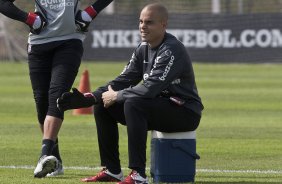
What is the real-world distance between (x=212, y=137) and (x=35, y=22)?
432 cm

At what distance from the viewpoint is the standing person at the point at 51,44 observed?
950cm

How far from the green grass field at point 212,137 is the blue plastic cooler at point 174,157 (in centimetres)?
25

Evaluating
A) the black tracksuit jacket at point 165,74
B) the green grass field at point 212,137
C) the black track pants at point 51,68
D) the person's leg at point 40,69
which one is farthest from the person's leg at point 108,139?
the person's leg at point 40,69

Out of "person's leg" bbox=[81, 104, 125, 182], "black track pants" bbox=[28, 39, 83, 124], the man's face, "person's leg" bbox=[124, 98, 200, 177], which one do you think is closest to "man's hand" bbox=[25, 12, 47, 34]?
"black track pants" bbox=[28, 39, 83, 124]

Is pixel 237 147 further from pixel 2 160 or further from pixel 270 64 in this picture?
pixel 270 64

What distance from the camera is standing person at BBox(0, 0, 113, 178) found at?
9.50 m

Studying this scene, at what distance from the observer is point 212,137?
43.3 ft

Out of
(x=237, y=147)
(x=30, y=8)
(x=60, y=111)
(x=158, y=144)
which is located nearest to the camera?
(x=158, y=144)

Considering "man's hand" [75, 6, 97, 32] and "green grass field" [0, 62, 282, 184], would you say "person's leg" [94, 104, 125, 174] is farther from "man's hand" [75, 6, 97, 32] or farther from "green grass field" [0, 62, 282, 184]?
"man's hand" [75, 6, 97, 32]

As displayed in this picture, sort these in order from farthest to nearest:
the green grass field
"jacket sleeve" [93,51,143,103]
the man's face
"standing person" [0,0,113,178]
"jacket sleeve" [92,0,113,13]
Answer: "jacket sleeve" [92,0,113,13], the green grass field, "standing person" [0,0,113,178], "jacket sleeve" [93,51,143,103], the man's face

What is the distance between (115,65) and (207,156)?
20717 millimetres

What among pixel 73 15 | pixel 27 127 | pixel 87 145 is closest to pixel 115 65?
pixel 27 127

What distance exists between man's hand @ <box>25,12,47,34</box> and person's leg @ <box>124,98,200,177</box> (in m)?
1.58

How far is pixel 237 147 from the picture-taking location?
12031mm
